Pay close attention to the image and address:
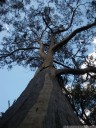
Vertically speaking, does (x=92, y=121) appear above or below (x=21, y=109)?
below

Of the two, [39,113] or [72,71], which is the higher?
[72,71]

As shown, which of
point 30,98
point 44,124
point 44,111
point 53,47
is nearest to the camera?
point 44,124

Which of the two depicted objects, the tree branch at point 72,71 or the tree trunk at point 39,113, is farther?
the tree branch at point 72,71

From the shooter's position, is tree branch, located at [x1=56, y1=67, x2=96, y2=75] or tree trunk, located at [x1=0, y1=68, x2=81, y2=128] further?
tree branch, located at [x1=56, y1=67, x2=96, y2=75]

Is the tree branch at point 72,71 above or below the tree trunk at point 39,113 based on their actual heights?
above

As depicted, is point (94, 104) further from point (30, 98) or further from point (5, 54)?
point (30, 98)

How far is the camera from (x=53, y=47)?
766 cm

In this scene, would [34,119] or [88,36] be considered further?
[88,36]

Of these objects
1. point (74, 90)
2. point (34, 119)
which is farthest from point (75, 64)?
point (34, 119)

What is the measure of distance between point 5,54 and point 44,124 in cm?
802

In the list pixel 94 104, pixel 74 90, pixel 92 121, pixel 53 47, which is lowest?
pixel 92 121

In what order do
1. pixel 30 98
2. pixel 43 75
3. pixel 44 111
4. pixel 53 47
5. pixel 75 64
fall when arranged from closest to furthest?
pixel 44 111
pixel 30 98
pixel 43 75
pixel 53 47
pixel 75 64

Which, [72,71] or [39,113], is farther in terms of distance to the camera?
[72,71]

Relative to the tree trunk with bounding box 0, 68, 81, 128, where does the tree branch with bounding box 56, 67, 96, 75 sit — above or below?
above
